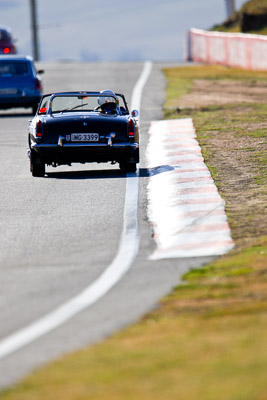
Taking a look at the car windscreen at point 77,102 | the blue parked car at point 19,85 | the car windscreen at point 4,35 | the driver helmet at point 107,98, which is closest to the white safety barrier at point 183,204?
the driver helmet at point 107,98

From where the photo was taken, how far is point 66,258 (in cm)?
977

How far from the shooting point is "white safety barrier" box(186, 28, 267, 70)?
144ft

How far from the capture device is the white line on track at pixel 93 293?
6699 mm

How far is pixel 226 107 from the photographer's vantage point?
89.0 ft

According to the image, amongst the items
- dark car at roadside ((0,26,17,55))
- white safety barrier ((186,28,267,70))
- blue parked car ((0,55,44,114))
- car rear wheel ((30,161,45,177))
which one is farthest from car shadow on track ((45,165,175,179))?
dark car at roadside ((0,26,17,55))

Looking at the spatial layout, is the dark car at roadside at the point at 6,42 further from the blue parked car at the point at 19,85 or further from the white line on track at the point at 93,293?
the white line on track at the point at 93,293

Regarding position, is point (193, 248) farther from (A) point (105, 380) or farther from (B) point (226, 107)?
(B) point (226, 107)

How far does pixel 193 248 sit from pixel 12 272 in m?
1.86

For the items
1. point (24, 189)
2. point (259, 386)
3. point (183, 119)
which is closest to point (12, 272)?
point (259, 386)

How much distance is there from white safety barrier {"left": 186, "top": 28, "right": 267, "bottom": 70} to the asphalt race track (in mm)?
26002

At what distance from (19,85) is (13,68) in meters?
0.95

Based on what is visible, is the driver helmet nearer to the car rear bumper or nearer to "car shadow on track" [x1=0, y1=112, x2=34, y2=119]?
the car rear bumper

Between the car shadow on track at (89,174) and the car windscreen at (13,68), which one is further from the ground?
the car shadow on track at (89,174)

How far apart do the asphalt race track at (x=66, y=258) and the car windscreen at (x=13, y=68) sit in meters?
10.2
